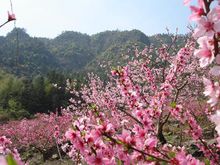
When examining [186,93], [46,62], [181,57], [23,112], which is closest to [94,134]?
[181,57]

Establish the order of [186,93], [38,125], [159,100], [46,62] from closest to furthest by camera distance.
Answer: [159,100]
[186,93]
[38,125]
[46,62]

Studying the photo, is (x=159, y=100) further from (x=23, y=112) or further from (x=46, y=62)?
(x=46, y=62)

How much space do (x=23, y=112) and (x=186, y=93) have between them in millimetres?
25263

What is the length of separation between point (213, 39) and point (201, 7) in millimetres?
146

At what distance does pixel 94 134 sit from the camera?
2.25 m

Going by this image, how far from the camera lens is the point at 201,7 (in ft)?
5.33

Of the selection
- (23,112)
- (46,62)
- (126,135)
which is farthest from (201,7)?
(46,62)

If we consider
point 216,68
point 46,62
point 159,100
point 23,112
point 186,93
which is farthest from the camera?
point 46,62

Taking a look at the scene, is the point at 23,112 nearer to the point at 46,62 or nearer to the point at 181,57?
the point at 181,57

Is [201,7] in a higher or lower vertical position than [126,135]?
higher

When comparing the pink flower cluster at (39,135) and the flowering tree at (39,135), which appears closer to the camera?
the flowering tree at (39,135)

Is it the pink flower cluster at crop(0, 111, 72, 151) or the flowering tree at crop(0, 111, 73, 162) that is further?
the pink flower cluster at crop(0, 111, 72, 151)

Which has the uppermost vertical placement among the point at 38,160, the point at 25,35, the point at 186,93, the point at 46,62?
the point at 25,35

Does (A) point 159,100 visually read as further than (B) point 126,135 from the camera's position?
Yes
